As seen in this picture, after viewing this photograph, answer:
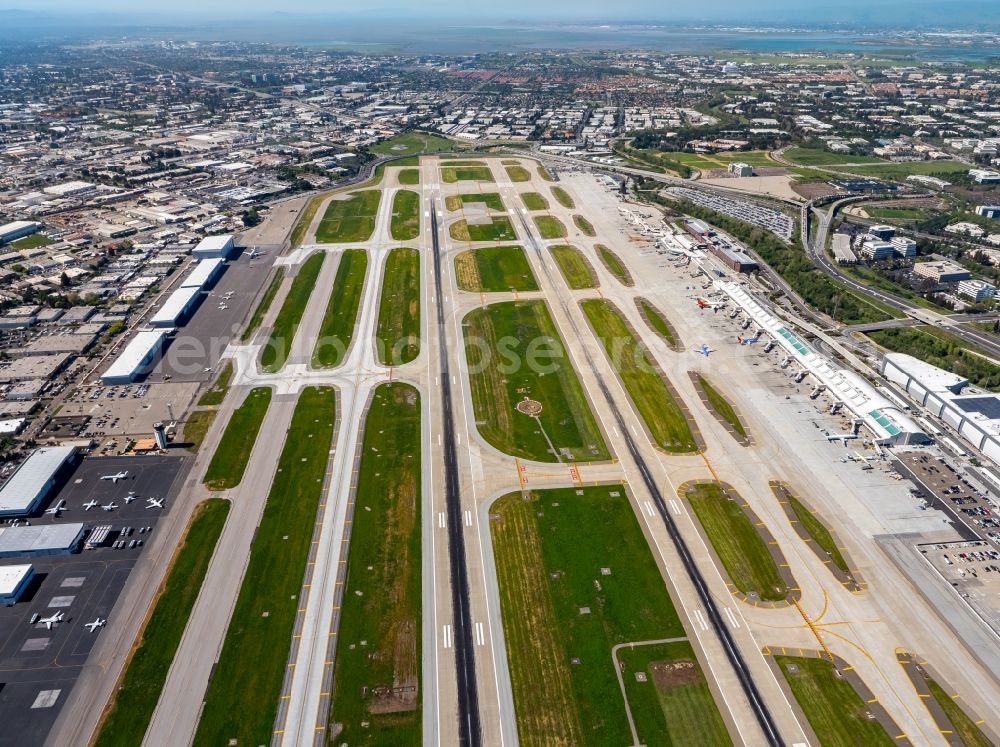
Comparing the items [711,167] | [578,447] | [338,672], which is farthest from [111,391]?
[711,167]

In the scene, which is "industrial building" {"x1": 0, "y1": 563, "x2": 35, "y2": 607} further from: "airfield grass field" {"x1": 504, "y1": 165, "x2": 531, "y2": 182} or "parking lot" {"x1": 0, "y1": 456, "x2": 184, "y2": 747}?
"airfield grass field" {"x1": 504, "y1": 165, "x2": 531, "y2": 182}

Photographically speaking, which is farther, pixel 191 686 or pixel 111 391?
pixel 111 391

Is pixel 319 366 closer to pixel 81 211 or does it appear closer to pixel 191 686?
pixel 191 686

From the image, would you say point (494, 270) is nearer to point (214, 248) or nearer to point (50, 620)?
point (214, 248)

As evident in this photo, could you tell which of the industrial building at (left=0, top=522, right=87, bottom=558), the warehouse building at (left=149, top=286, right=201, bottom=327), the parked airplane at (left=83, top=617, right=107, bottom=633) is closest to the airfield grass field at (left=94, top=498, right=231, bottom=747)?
the parked airplane at (left=83, top=617, right=107, bottom=633)

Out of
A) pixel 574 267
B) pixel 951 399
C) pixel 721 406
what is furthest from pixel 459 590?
pixel 574 267
